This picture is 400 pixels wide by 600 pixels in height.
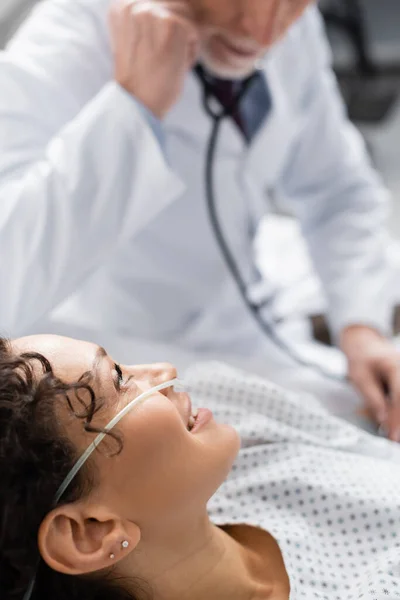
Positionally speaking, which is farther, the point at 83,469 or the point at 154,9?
the point at 154,9

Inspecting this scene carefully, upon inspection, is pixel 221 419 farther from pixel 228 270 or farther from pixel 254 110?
pixel 254 110

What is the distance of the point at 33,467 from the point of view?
0.69m

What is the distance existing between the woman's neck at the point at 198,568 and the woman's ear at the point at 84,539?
6cm

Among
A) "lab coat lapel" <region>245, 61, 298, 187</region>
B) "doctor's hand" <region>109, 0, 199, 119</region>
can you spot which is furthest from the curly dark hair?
"lab coat lapel" <region>245, 61, 298, 187</region>

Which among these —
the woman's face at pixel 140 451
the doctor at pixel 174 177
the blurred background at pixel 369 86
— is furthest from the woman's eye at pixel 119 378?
the blurred background at pixel 369 86

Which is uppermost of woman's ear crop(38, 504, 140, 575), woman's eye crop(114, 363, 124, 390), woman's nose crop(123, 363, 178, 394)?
woman's eye crop(114, 363, 124, 390)

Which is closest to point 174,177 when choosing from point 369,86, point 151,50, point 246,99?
point 151,50

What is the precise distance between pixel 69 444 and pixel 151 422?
0.09m

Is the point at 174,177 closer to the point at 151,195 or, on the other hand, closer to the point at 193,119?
the point at 151,195

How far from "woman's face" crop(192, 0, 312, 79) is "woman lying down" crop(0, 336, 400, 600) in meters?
0.61

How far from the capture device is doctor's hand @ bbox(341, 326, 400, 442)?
48.3 inches

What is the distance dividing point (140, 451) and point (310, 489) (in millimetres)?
329

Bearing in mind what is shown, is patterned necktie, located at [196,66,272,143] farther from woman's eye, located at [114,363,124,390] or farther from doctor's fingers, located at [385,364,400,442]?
woman's eye, located at [114,363,124,390]

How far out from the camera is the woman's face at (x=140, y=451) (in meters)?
0.74
